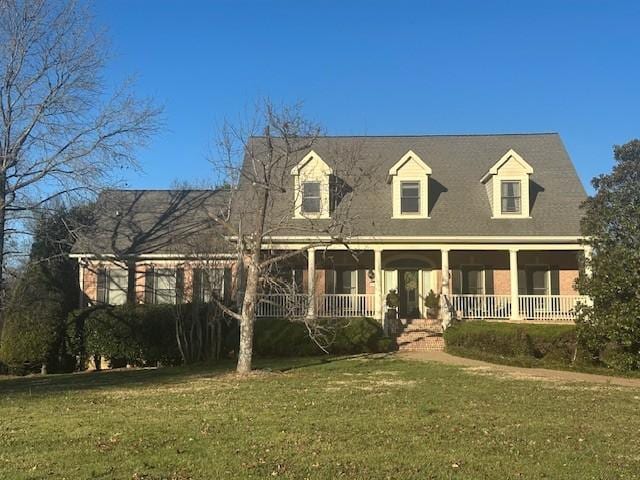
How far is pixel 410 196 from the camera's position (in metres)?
23.7

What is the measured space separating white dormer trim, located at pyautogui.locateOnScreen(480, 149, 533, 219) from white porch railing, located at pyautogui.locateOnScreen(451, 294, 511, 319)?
10.3 feet

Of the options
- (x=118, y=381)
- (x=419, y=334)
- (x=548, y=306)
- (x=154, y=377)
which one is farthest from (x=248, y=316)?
(x=548, y=306)

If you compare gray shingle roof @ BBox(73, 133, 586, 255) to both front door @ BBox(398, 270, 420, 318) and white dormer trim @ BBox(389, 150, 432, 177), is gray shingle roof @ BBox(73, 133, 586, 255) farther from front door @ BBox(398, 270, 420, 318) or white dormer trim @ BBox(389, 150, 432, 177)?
front door @ BBox(398, 270, 420, 318)

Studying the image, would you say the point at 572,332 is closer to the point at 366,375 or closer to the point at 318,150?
the point at 366,375

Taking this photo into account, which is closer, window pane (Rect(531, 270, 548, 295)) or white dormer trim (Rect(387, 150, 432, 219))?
white dormer trim (Rect(387, 150, 432, 219))

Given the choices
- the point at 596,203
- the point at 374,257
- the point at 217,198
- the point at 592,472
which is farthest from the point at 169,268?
the point at 592,472

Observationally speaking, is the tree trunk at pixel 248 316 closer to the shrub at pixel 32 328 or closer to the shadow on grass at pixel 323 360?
the shadow on grass at pixel 323 360

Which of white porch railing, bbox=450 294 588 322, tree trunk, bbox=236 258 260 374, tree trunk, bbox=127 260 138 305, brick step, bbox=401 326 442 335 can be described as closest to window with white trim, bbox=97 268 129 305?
tree trunk, bbox=127 260 138 305

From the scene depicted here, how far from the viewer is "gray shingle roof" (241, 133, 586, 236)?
2264 cm

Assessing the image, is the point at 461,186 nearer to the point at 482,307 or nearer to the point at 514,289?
the point at 514,289

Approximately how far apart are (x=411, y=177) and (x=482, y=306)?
5.48 m

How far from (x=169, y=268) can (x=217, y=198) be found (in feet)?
15.2

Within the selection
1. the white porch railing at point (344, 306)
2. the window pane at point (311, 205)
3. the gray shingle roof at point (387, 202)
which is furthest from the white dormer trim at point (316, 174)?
the white porch railing at point (344, 306)

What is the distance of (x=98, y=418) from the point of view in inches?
370
